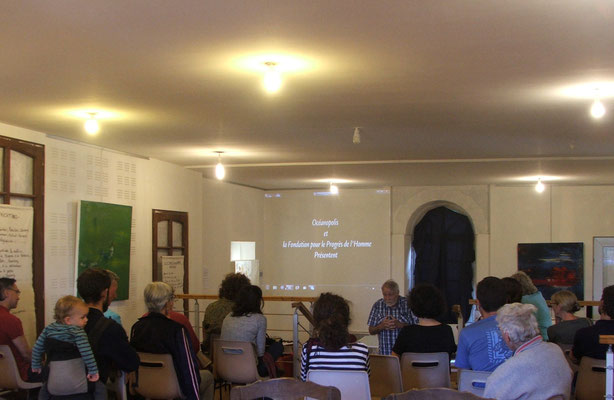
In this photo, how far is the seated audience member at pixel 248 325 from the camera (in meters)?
5.52

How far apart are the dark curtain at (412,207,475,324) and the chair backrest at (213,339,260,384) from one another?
9.30 meters

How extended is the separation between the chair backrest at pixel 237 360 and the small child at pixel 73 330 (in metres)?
1.26

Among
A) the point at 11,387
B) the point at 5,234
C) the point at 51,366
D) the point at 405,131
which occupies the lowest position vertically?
the point at 11,387

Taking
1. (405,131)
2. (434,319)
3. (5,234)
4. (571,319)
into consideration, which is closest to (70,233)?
(5,234)

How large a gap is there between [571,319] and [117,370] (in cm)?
363

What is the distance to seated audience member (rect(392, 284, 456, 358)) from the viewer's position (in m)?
4.67

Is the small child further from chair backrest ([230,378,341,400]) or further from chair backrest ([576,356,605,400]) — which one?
chair backrest ([576,356,605,400])

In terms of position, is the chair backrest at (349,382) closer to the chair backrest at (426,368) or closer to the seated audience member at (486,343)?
the seated audience member at (486,343)

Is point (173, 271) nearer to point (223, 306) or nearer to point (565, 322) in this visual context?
point (223, 306)

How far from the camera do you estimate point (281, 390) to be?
299cm

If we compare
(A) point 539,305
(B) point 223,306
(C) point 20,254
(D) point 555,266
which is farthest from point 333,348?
(D) point 555,266

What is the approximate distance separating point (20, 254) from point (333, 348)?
388 cm

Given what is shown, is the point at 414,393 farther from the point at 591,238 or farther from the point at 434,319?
the point at 591,238

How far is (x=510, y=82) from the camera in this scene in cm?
523
